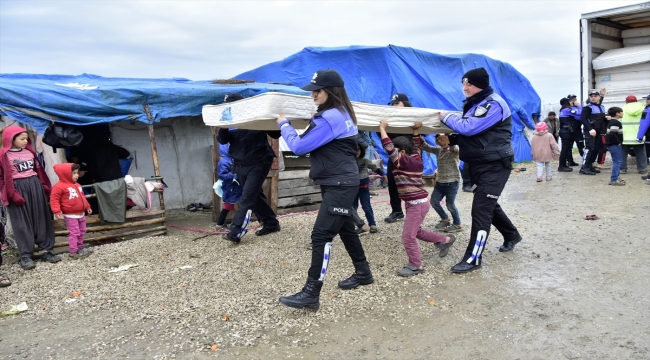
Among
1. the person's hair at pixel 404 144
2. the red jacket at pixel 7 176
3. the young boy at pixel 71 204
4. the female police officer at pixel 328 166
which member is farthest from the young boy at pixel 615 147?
the red jacket at pixel 7 176

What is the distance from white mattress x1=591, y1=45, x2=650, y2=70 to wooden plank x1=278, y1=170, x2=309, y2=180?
336 inches

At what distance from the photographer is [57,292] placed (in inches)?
194

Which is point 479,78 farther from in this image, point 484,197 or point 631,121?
point 631,121

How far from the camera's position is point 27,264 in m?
5.73

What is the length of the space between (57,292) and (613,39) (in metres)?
14.1

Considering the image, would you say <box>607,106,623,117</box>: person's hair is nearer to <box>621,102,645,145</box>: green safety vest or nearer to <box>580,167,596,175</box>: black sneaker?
<box>621,102,645,145</box>: green safety vest

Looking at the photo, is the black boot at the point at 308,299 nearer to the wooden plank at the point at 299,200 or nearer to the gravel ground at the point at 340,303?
the gravel ground at the point at 340,303

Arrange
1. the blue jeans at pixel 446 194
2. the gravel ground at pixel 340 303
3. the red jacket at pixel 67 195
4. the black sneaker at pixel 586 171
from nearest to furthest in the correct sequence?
the gravel ground at pixel 340 303 → the red jacket at pixel 67 195 → the blue jeans at pixel 446 194 → the black sneaker at pixel 586 171

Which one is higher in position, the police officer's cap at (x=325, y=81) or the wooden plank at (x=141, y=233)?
the police officer's cap at (x=325, y=81)

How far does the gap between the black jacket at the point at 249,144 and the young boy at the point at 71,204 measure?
2.01 metres

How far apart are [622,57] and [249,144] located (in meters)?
10.5

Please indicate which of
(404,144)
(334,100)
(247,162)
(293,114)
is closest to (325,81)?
(334,100)

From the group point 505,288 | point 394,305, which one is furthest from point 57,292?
point 505,288

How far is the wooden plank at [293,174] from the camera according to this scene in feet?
28.2
